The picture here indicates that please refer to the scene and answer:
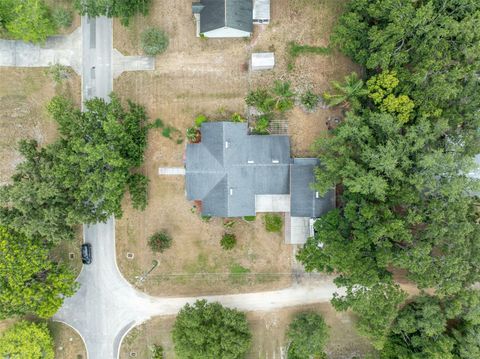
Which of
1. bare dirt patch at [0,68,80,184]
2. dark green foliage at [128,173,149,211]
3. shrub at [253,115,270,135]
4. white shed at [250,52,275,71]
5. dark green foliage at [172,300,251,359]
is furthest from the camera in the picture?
bare dirt patch at [0,68,80,184]

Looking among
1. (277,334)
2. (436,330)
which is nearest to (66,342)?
(277,334)

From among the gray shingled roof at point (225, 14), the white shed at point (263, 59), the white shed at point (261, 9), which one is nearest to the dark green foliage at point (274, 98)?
the white shed at point (263, 59)

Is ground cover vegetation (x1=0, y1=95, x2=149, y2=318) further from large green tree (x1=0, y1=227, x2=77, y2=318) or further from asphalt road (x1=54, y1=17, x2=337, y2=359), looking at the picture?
asphalt road (x1=54, y1=17, x2=337, y2=359)

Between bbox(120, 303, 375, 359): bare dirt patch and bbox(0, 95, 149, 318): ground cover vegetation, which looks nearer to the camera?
bbox(0, 95, 149, 318): ground cover vegetation

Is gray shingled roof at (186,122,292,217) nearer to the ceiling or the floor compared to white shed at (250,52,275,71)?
nearer to the floor

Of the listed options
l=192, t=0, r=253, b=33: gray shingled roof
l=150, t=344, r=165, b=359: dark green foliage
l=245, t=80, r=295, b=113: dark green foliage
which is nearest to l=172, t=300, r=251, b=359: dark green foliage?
l=150, t=344, r=165, b=359: dark green foliage

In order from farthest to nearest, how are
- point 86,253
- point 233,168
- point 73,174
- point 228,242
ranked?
point 86,253 → point 228,242 → point 233,168 → point 73,174

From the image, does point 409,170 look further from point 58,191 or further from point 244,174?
point 58,191

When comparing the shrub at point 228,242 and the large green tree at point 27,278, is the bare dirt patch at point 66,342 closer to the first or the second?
the large green tree at point 27,278
